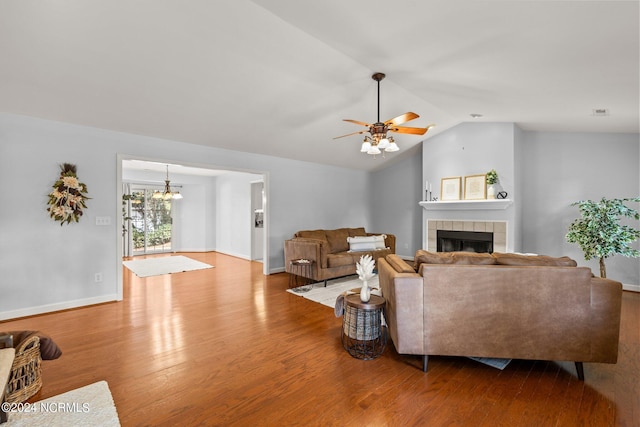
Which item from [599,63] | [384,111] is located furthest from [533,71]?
[384,111]

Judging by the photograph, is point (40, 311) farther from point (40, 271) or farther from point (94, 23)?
point (94, 23)

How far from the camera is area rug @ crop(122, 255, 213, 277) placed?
6352mm

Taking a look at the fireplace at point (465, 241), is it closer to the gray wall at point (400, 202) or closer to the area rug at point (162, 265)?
the gray wall at point (400, 202)

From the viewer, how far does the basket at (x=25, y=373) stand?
6.44 ft

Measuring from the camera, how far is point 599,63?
108 inches

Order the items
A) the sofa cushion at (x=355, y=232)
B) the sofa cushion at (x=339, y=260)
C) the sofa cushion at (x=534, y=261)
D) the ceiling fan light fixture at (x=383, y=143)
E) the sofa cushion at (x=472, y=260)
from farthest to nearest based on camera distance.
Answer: the sofa cushion at (x=355, y=232), the sofa cushion at (x=339, y=260), the ceiling fan light fixture at (x=383, y=143), the sofa cushion at (x=472, y=260), the sofa cushion at (x=534, y=261)

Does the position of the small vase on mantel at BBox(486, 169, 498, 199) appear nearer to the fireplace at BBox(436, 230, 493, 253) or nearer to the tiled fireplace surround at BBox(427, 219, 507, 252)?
the tiled fireplace surround at BBox(427, 219, 507, 252)

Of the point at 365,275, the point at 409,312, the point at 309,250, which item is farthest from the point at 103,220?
the point at 409,312

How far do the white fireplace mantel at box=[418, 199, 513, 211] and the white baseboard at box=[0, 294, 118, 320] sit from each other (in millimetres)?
6045

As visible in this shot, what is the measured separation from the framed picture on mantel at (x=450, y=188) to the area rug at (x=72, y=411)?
6.18m

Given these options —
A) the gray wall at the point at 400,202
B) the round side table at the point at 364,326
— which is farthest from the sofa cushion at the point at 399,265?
the gray wall at the point at 400,202

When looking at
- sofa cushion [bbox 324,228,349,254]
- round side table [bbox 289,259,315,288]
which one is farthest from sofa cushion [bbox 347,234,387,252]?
round side table [bbox 289,259,315,288]

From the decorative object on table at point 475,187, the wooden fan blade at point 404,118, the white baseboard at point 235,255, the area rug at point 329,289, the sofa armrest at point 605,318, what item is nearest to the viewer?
the sofa armrest at point 605,318

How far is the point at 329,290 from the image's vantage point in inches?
192
